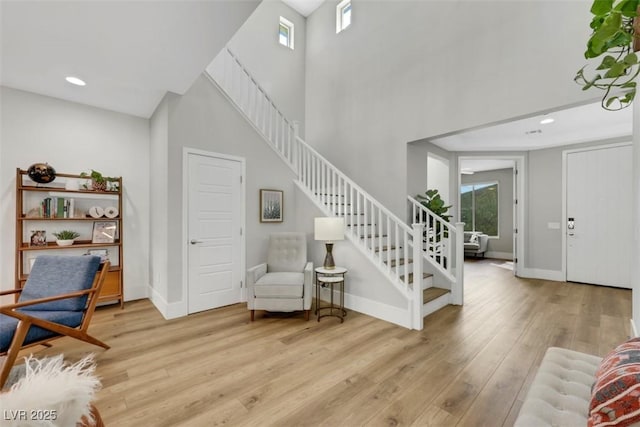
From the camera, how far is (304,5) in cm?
591

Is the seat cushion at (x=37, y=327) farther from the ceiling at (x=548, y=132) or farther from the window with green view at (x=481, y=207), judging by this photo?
the window with green view at (x=481, y=207)

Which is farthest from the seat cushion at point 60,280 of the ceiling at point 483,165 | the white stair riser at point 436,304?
the ceiling at point 483,165

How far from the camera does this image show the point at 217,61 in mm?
4266

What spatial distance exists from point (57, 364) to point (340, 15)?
652cm

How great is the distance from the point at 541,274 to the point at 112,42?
7.48 m

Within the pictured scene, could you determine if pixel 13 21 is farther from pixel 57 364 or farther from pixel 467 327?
pixel 467 327

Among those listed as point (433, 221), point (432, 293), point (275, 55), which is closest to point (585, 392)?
point (432, 293)

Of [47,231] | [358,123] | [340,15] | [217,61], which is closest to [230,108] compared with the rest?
[217,61]

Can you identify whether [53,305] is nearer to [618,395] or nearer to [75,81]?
[75,81]

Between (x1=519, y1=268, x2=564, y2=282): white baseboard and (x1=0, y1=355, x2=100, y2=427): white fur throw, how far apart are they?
6912mm

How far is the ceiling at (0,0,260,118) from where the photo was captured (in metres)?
2.04

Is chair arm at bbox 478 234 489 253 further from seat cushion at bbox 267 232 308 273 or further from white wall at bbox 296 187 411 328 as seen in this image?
seat cushion at bbox 267 232 308 273

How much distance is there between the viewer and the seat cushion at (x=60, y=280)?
243 centimetres

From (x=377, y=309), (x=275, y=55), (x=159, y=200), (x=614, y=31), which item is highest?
(x=275, y=55)
